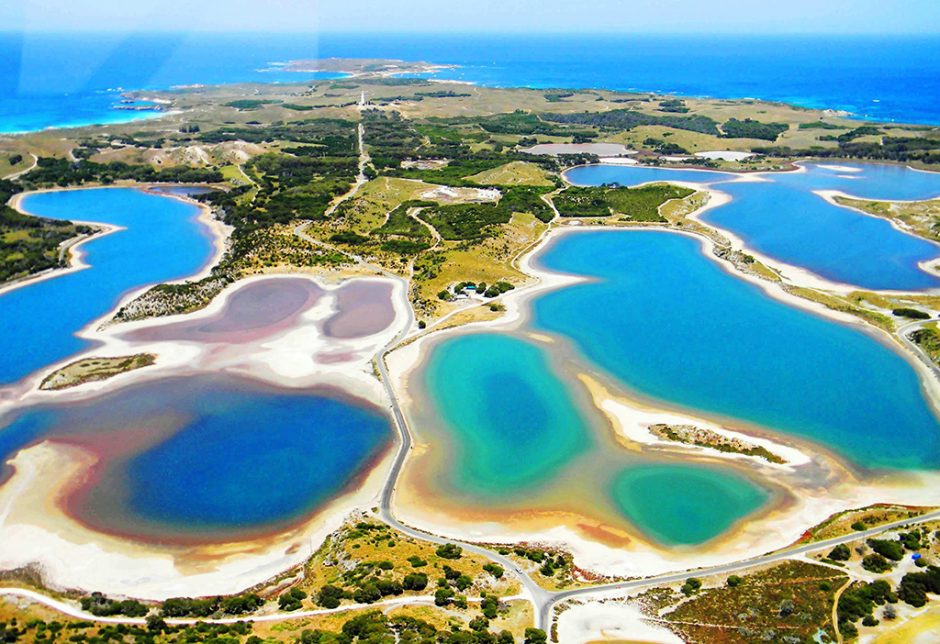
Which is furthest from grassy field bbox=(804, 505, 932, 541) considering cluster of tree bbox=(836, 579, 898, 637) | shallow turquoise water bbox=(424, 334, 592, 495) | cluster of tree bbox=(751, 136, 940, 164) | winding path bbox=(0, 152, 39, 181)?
→ winding path bbox=(0, 152, 39, 181)

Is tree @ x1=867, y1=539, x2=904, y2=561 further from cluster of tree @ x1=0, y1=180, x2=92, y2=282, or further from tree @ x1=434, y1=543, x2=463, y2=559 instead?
cluster of tree @ x1=0, y1=180, x2=92, y2=282

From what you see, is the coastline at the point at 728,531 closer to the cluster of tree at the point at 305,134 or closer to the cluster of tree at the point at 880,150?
the cluster of tree at the point at 880,150

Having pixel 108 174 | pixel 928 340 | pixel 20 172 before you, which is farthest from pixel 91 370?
pixel 20 172

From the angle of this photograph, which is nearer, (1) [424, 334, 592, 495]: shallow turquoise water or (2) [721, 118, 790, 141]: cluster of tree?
(1) [424, 334, 592, 495]: shallow turquoise water

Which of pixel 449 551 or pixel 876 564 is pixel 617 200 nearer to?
pixel 876 564

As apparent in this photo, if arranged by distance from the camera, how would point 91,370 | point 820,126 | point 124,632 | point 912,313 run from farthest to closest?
point 820,126 → point 912,313 → point 91,370 → point 124,632

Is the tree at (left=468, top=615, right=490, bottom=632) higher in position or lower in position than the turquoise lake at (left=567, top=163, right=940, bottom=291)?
lower
